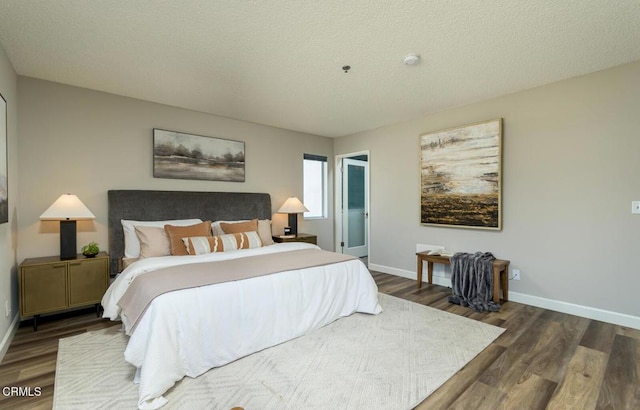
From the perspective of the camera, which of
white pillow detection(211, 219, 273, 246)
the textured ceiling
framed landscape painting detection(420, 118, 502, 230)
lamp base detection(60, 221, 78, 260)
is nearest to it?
the textured ceiling

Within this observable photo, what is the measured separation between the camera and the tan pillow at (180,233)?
127 inches

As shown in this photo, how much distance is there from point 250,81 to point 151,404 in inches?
113

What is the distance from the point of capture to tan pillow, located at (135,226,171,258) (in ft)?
10.5

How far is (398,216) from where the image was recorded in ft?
16.0

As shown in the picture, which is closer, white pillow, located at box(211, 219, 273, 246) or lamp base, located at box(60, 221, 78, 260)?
lamp base, located at box(60, 221, 78, 260)

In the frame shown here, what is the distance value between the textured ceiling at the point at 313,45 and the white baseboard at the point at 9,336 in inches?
93.5

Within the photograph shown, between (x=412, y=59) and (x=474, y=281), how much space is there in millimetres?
2534

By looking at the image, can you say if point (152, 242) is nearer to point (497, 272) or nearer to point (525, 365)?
point (525, 365)

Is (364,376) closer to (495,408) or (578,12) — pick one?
(495,408)

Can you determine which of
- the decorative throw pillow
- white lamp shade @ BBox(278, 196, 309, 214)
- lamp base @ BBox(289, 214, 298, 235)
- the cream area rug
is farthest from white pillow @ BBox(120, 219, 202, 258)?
lamp base @ BBox(289, 214, 298, 235)

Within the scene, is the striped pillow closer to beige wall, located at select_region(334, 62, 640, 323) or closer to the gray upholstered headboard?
the gray upholstered headboard

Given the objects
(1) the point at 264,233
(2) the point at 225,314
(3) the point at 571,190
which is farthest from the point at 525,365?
(1) the point at 264,233

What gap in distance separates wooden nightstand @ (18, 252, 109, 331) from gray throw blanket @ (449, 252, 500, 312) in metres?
3.89

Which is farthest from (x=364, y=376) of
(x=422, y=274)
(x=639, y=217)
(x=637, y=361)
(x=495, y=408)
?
(x=639, y=217)
